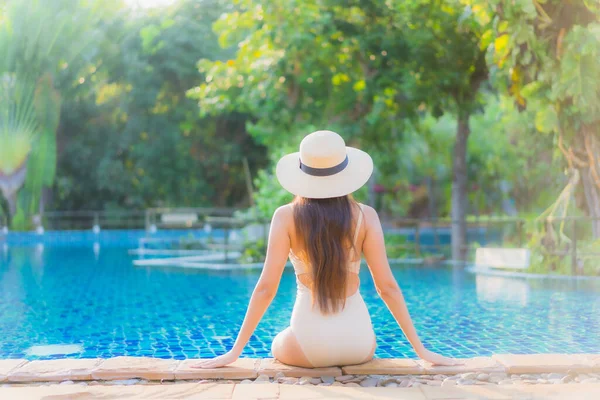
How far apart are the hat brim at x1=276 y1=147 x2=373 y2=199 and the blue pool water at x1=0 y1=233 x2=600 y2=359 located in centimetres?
214

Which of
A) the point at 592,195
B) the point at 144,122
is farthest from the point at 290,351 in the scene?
the point at 144,122

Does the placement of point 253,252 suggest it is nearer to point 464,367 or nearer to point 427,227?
point 464,367

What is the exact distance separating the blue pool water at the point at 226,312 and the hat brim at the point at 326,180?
7.03 feet

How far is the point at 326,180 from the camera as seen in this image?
12.2 ft

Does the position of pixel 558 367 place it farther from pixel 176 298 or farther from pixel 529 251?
pixel 529 251

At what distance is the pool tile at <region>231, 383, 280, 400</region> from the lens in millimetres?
3256

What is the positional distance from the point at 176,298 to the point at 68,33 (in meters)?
14.9

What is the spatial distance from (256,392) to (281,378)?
46 centimetres

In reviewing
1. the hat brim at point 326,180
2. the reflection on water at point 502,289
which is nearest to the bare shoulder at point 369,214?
the hat brim at point 326,180

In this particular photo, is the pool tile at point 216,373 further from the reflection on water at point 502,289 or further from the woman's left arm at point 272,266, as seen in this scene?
the reflection on water at point 502,289

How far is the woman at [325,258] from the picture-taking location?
3.73 m

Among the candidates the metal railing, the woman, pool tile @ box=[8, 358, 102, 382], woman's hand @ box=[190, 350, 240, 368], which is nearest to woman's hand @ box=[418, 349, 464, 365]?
the woman

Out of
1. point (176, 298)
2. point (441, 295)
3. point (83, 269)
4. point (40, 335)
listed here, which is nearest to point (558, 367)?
point (40, 335)

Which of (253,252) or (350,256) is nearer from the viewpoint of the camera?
(350,256)
